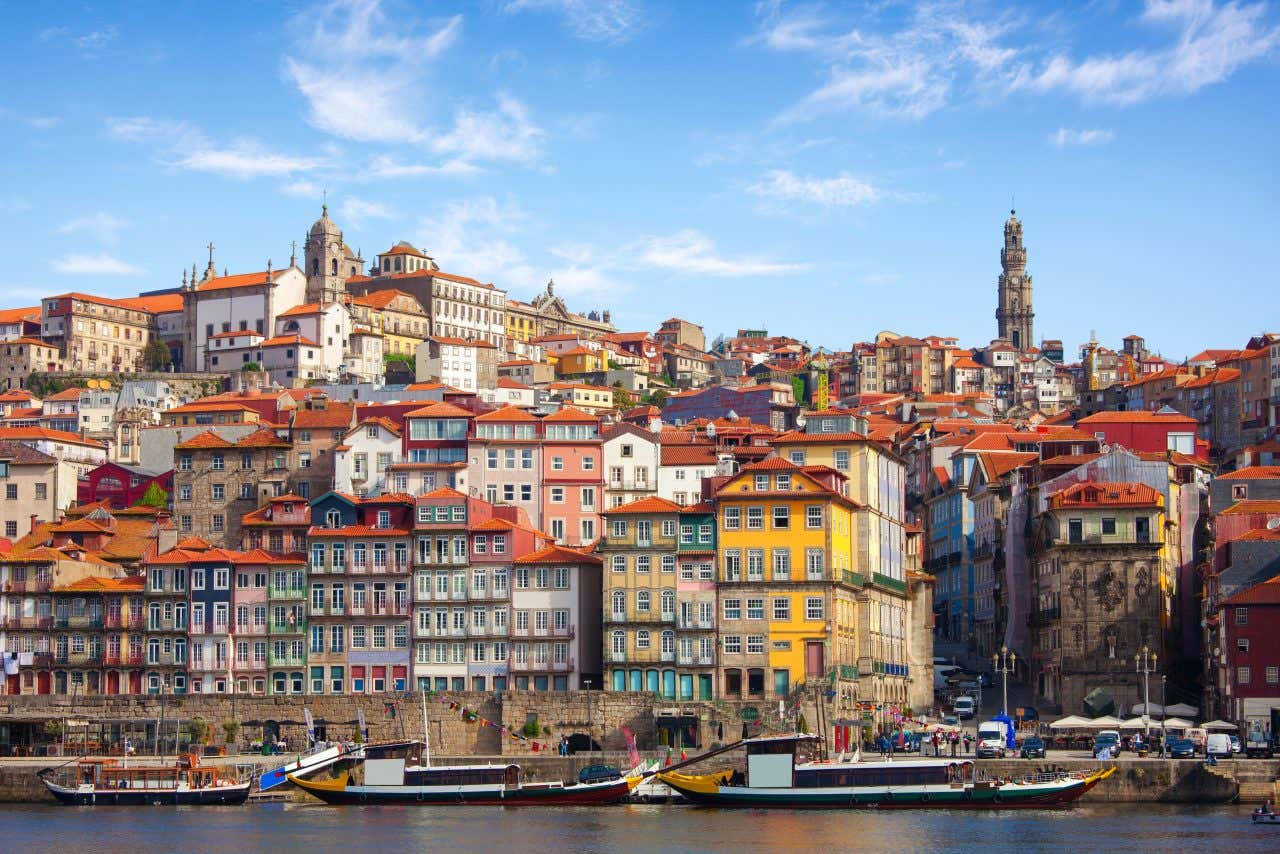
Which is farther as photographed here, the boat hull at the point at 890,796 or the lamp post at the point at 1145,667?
the lamp post at the point at 1145,667

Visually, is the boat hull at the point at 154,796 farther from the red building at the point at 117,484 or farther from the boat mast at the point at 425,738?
the red building at the point at 117,484

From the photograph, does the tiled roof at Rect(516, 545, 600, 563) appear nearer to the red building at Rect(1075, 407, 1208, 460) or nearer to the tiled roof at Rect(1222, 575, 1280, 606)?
the tiled roof at Rect(1222, 575, 1280, 606)

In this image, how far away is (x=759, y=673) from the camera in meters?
94.6

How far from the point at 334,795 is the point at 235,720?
912 centimetres

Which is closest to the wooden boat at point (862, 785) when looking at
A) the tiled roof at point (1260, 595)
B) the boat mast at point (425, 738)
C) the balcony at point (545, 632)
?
the boat mast at point (425, 738)

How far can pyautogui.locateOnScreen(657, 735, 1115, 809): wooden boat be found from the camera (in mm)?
82125

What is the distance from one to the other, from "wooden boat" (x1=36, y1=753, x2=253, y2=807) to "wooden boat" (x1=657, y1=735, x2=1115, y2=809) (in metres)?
18.9

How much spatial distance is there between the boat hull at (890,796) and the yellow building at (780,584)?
28.6 ft

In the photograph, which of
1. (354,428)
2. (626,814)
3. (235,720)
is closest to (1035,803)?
(626,814)

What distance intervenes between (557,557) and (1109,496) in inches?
1025

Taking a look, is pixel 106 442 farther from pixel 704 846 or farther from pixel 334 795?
pixel 704 846

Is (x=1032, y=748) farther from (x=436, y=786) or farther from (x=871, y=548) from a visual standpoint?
(x=436, y=786)

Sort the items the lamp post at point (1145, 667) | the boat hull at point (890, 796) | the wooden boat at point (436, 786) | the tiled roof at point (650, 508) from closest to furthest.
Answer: the boat hull at point (890, 796) < the wooden boat at point (436, 786) < the lamp post at point (1145, 667) < the tiled roof at point (650, 508)

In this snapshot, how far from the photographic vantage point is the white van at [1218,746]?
83.2 meters
